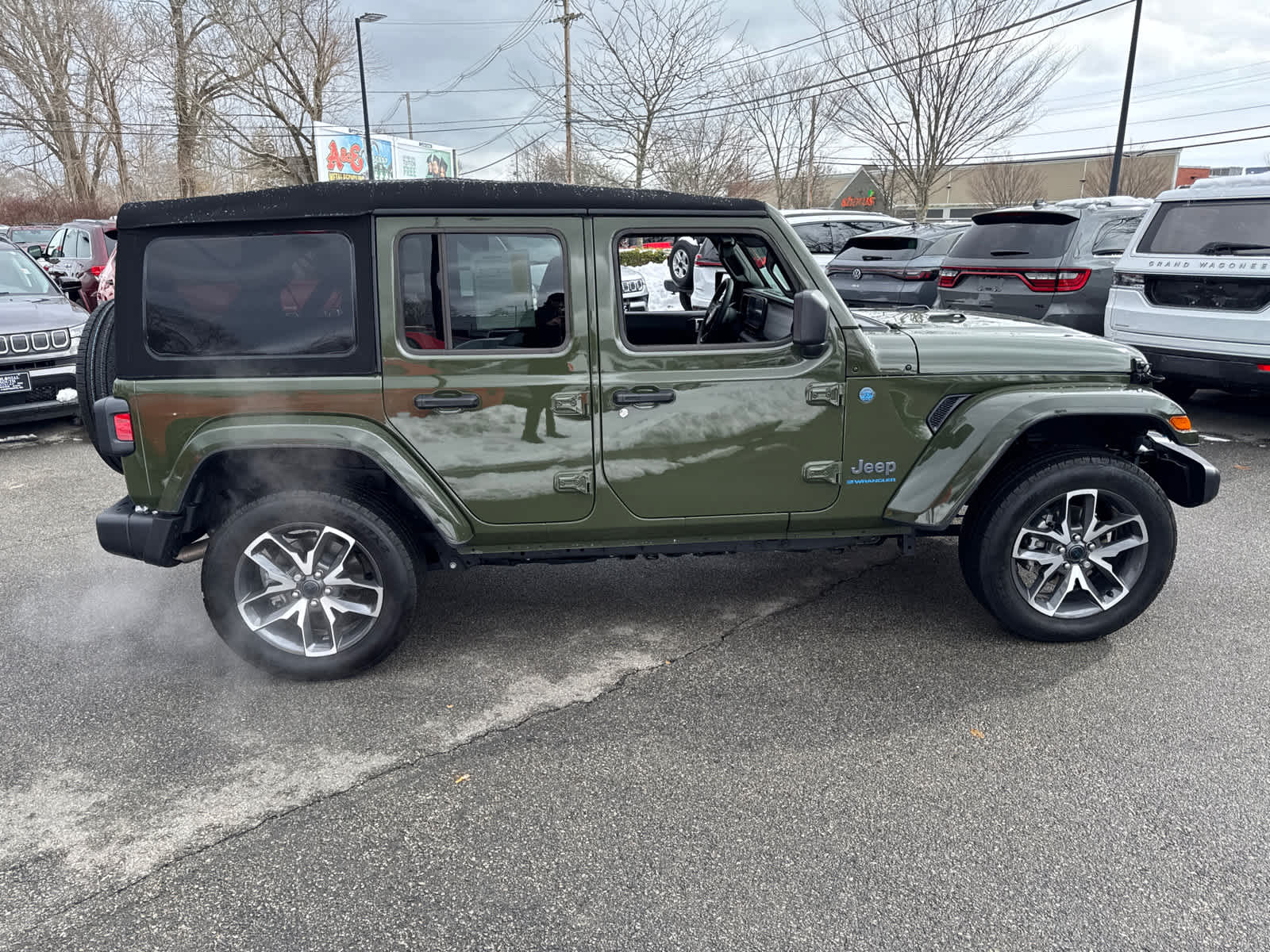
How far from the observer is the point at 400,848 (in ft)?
8.64

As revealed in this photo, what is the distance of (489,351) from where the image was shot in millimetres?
3410

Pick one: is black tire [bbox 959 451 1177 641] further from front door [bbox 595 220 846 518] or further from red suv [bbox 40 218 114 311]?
red suv [bbox 40 218 114 311]

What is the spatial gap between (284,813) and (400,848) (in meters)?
0.43

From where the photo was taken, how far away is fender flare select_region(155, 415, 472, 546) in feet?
10.9

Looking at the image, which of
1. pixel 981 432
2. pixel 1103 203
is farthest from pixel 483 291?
pixel 1103 203

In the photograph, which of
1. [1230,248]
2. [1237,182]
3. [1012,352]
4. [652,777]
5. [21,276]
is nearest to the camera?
[652,777]

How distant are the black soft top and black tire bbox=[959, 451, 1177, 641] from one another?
6.43ft

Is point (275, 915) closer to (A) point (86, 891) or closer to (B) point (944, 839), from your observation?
(A) point (86, 891)

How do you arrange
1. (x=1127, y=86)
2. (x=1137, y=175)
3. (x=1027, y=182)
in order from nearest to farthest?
1. (x=1127, y=86)
2. (x=1137, y=175)
3. (x=1027, y=182)

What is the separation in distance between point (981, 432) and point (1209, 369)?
13.7 ft

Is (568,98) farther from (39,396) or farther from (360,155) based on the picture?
(39,396)

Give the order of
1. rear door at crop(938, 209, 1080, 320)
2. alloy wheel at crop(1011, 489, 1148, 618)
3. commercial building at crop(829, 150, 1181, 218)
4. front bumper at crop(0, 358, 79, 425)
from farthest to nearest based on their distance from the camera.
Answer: commercial building at crop(829, 150, 1181, 218)
rear door at crop(938, 209, 1080, 320)
front bumper at crop(0, 358, 79, 425)
alloy wheel at crop(1011, 489, 1148, 618)

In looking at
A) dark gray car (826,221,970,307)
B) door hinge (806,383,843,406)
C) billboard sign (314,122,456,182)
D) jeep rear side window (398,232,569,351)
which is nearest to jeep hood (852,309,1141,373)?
door hinge (806,383,843,406)

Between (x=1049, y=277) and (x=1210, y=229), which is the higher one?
(x=1210, y=229)
